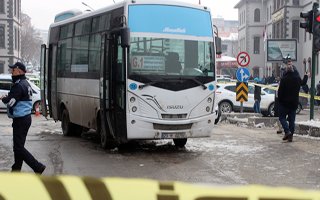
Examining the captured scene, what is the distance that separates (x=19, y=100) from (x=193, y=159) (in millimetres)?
3800

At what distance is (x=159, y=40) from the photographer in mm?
10281

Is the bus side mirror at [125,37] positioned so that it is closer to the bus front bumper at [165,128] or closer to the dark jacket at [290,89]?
the bus front bumper at [165,128]

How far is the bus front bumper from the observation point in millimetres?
10023

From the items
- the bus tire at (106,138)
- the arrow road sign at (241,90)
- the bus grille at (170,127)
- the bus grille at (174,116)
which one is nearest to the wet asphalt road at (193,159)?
the bus tire at (106,138)

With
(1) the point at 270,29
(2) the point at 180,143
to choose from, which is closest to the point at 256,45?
(1) the point at 270,29

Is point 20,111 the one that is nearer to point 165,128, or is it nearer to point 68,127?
point 165,128

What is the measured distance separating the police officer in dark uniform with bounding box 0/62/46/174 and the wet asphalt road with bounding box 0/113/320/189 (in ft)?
1.99

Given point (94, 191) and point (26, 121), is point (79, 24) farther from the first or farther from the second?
point (94, 191)

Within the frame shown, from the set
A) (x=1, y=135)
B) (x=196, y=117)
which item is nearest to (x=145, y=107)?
(x=196, y=117)

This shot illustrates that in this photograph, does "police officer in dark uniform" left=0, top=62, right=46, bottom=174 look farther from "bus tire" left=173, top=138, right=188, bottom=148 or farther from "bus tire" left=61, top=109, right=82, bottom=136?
"bus tire" left=61, top=109, right=82, bottom=136

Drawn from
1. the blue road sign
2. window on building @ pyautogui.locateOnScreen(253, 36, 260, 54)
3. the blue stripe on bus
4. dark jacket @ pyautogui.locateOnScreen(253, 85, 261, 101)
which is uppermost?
window on building @ pyautogui.locateOnScreen(253, 36, 260, 54)

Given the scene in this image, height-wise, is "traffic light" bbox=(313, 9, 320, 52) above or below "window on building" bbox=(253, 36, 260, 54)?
below

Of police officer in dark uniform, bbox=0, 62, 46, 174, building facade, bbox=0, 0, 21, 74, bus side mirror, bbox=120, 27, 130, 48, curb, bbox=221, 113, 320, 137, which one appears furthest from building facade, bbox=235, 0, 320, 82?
police officer in dark uniform, bbox=0, 62, 46, 174

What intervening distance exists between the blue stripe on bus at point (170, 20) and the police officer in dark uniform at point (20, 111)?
2.90 metres
